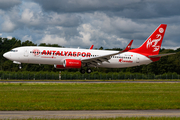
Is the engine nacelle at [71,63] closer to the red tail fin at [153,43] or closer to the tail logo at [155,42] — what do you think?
the red tail fin at [153,43]

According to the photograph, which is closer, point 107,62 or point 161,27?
point 107,62

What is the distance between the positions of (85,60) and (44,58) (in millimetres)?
7478

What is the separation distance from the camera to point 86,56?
51562 millimetres

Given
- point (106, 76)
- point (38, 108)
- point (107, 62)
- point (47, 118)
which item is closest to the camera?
point (47, 118)

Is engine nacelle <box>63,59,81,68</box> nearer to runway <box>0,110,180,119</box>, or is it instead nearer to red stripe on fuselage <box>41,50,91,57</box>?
red stripe on fuselage <box>41,50,91,57</box>

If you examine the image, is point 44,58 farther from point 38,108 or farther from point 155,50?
point 38,108

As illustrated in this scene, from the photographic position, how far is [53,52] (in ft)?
160

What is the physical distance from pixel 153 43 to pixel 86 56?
621 inches

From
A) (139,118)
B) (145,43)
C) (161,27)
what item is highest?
(161,27)

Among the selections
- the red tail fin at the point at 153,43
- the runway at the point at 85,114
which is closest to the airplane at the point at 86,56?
the red tail fin at the point at 153,43

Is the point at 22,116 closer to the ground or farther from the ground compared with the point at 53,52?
closer to the ground

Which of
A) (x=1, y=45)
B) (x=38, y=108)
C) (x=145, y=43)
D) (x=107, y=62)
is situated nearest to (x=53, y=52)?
(x=107, y=62)

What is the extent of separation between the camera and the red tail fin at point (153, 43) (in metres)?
57.2

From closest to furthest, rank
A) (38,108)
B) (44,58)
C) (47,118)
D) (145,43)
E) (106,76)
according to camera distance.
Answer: (47,118) < (38,108) < (44,58) < (145,43) < (106,76)
